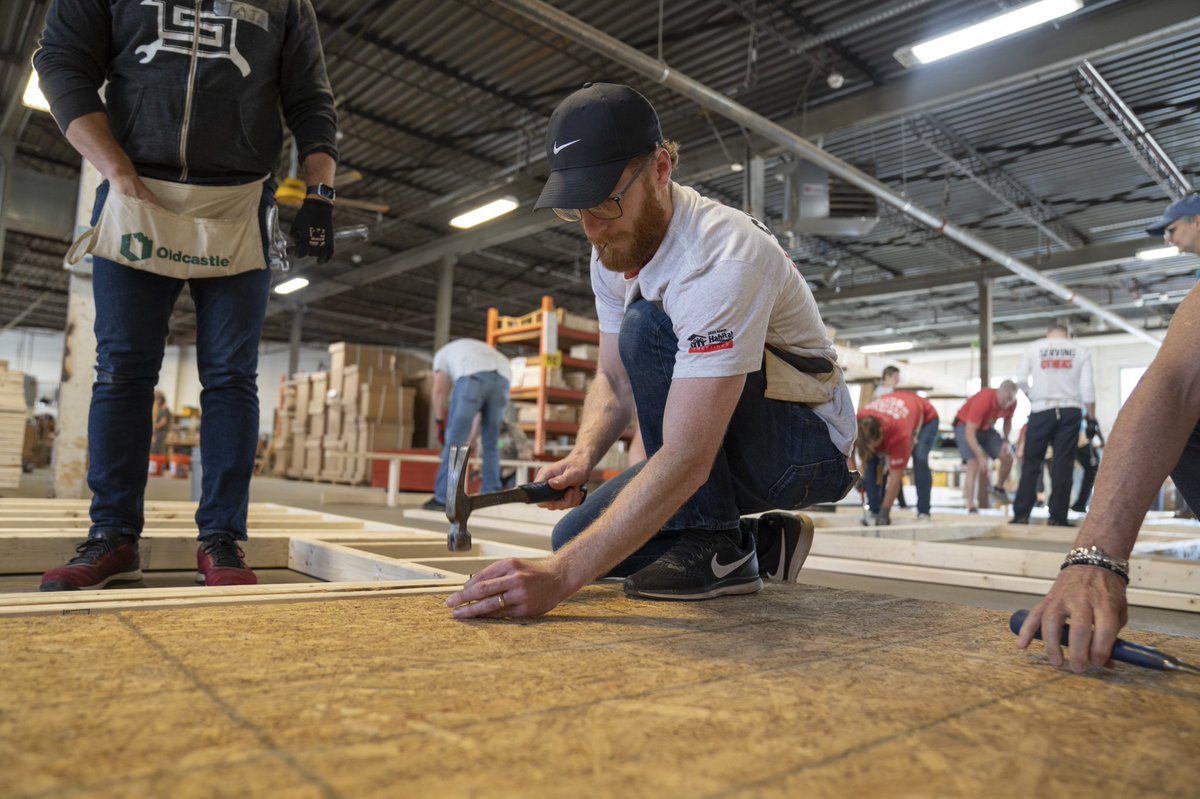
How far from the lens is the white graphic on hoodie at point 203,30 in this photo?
1.97 m

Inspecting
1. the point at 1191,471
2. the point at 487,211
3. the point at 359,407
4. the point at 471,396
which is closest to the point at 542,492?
the point at 1191,471

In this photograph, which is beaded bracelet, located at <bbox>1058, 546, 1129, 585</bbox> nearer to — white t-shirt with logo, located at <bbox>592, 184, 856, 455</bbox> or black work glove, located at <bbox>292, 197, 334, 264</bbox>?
white t-shirt with logo, located at <bbox>592, 184, 856, 455</bbox>

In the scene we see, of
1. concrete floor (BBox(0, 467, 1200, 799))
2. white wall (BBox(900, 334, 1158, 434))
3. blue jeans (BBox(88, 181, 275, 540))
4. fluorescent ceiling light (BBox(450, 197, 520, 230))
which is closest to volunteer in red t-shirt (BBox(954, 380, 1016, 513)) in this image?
fluorescent ceiling light (BBox(450, 197, 520, 230))

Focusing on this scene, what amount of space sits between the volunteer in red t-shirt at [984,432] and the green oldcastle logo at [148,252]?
349 inches

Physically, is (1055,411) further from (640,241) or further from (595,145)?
(595,145)

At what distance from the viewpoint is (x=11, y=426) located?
5.78 metres

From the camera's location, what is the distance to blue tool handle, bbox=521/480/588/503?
172 cm

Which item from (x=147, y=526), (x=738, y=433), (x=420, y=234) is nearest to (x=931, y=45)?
(x=738, y=433)

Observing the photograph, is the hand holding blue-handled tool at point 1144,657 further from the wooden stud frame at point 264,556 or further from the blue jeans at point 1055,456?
the blue jeans at point 1055,456

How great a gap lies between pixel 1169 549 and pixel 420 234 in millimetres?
13265

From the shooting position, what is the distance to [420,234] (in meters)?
15.4

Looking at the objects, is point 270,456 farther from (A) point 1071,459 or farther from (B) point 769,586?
(B) point 769,586

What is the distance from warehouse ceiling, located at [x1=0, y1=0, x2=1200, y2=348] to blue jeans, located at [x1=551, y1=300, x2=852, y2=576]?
680 cm

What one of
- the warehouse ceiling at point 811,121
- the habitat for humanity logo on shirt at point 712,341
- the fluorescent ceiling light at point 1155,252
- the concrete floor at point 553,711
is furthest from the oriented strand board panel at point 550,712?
the fluorescent ceiling light at point 1155,252
